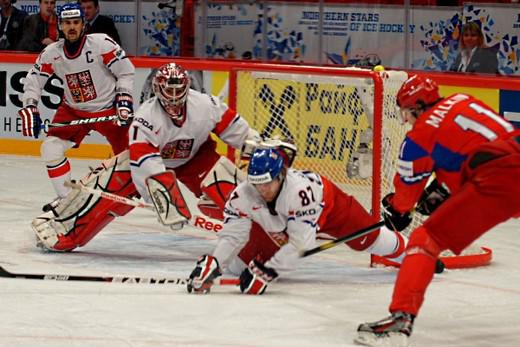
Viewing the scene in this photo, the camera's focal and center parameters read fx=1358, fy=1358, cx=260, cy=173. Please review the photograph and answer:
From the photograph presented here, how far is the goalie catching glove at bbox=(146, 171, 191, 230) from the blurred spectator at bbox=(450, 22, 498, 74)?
300cm

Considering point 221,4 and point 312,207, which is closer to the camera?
point 312,207

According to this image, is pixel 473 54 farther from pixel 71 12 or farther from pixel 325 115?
pixel 71 12

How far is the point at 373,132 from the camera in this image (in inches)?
249

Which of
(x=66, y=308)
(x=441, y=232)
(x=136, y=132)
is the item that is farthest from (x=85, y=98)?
(x=441, y=232)

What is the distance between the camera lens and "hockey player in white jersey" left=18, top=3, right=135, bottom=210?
23.9 ft

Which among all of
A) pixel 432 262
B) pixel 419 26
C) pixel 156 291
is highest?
pixel 419 26

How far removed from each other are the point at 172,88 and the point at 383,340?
6.60 ft

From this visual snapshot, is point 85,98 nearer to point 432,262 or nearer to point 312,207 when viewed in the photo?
point 312,207

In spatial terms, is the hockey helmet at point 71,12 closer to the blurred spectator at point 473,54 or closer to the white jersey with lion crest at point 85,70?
the white jersey with lion crest at point 85,70

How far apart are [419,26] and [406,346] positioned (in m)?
4.57

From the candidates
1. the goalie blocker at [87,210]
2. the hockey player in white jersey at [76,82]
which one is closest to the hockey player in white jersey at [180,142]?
the goalie blocker at [87,210]

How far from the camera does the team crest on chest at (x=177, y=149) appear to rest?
645cm

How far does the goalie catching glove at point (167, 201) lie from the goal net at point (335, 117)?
2.95 feet

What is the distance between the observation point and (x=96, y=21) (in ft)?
32.7
